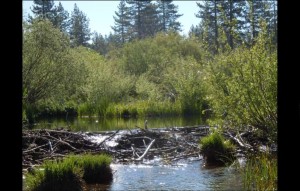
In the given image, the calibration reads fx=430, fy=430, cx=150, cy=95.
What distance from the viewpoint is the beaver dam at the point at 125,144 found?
12.1 meters

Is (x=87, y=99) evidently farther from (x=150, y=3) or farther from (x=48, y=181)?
(x=150, y=3)

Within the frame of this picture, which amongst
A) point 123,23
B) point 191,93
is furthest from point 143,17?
point 191,93

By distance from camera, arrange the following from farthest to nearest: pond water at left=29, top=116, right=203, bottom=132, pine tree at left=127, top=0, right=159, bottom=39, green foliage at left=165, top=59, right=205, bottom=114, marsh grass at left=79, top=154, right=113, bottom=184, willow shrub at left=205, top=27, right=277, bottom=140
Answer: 1. pine tree at left=127, top=0, right=159, bottom=39
2. green foliage at left=165, top=59, right=205, bottom=114
3. pond water at left=29, top=116, right=203, bottom=132
4. marsh grass at left=79, top=154, right=113, bottom=184
5. willow shrub at left=205, top=27, right=277, bottom=140

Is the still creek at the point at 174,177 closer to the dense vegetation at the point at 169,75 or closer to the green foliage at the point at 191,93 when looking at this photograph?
the dense vegetation at the point at 169,75

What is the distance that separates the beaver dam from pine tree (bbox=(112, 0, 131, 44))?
51567 mm

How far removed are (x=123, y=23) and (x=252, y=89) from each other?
59582 mm

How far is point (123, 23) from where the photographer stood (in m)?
67.7

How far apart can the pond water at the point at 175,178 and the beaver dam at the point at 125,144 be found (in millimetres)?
706

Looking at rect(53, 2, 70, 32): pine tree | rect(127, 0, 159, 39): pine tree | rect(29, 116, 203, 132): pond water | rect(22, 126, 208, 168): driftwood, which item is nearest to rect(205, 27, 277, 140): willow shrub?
rect(22, 126, 208, 168): driftwood

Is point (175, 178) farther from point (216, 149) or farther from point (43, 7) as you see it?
point (43, 7)

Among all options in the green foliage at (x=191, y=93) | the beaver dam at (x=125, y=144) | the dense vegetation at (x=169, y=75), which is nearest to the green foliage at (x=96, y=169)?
the beaver dam at (x=125, y=144)

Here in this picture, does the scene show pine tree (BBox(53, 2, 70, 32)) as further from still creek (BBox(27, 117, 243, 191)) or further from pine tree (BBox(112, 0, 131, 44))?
still creek (BBox(27, 117, 243, 191))

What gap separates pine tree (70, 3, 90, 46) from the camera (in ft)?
211

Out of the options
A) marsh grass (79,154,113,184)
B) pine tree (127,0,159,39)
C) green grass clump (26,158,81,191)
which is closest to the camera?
green grass clump (26,158,81,191)
